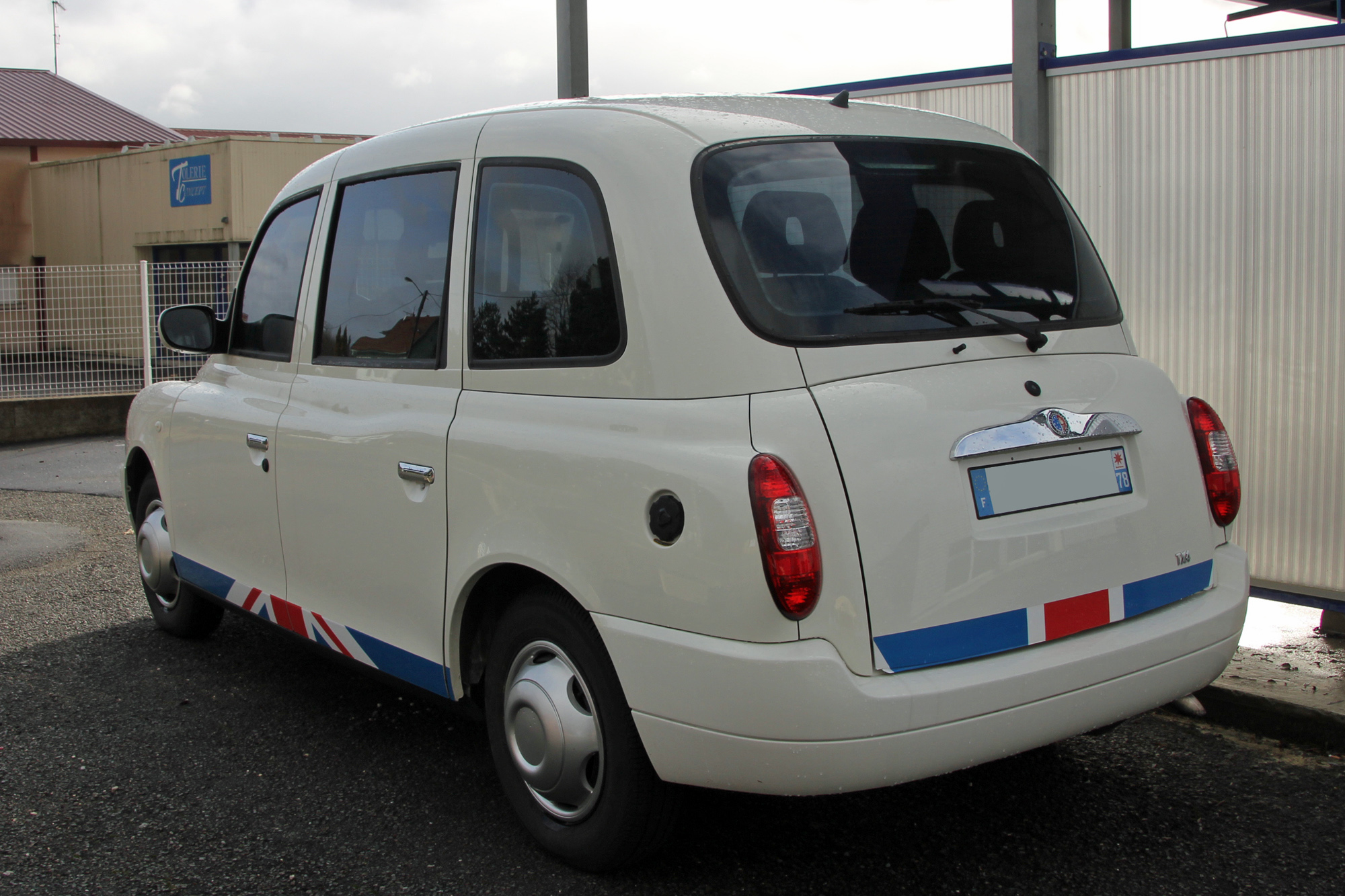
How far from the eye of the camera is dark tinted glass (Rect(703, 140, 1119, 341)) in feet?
9.32

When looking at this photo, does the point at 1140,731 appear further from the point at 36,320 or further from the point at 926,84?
the point at 36,320

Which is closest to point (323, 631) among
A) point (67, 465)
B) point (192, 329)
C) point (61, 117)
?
point (192, 329)

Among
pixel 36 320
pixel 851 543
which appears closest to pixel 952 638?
pixel 851 543

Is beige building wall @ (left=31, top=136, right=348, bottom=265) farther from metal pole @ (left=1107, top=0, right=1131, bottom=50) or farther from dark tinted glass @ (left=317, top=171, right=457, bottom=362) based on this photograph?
dark tinted glass @ (left=317, top=171, right=457, bottom=362)

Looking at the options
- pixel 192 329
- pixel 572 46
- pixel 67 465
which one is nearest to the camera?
pixel 192 329

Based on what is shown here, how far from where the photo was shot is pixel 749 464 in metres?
2.57

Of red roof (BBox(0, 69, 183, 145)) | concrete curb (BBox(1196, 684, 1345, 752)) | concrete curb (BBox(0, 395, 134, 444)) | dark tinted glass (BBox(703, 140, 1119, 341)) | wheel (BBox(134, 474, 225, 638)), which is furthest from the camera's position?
red roof (BBox(0, 69, 183, 145))

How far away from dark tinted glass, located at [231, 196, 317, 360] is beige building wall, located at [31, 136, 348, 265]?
861 inches

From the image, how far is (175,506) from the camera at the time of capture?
495cm

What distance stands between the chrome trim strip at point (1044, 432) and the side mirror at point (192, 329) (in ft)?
10.5

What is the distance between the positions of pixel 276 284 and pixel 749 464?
2547 mm

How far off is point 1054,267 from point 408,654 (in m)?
2.10

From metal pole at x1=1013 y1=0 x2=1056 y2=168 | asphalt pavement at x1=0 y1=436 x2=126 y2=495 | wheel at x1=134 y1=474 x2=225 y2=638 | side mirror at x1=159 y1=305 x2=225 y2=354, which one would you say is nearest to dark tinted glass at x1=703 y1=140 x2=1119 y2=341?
metal pole at x1=1013 y1=0 x2=1056 y2=168

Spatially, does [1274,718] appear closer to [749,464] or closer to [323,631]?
[749,464]
